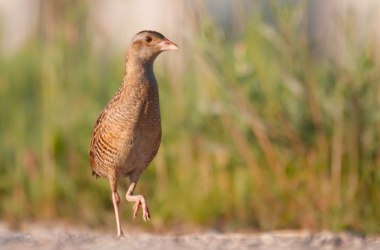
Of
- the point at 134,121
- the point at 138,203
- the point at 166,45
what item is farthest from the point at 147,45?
the point at 138,203

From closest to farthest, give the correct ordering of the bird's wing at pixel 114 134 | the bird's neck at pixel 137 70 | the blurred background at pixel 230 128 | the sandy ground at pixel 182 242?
the sandy ground at pixel 182 242, the bird's wing at pixel 114 134, the bird's neck at pixel 137 70, the blurred background at pixel 230 128

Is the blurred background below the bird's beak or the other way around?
below

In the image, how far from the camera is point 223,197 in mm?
9438

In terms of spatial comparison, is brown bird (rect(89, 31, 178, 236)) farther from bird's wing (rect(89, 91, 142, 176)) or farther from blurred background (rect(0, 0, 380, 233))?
blurred background (rect(0, 0, 380, 233))

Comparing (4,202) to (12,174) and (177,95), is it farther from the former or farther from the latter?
(177,95)

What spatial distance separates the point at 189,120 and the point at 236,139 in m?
0.58

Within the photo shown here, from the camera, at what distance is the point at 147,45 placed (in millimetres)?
7824

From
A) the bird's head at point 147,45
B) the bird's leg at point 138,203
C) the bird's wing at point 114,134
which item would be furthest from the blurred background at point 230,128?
the bird's wing at point 114,134

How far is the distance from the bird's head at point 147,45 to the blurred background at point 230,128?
103 cm

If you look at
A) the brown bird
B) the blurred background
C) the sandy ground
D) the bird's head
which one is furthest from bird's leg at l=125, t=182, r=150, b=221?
the blurred background

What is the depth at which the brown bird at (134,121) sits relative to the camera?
7.61m

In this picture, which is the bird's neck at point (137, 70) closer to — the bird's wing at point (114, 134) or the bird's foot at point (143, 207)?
the bird's wing at point (114, 134)

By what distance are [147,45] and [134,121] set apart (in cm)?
54

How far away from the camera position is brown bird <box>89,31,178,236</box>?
761cm
